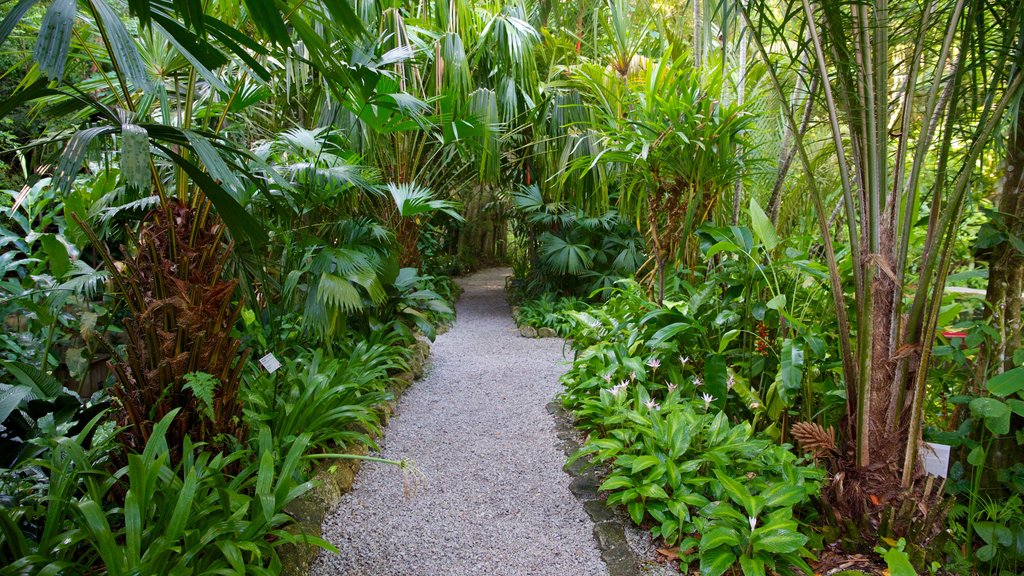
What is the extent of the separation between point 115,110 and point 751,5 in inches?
72.3

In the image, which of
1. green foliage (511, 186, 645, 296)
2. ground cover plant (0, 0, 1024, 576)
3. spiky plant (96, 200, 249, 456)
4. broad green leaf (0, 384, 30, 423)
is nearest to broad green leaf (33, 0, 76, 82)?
ground cover plant (0, 0, 1024, 576)

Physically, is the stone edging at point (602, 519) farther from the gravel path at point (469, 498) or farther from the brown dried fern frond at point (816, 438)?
the brown dried fern frond at point (816, 438)

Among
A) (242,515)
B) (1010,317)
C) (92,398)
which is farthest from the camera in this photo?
(92,398)

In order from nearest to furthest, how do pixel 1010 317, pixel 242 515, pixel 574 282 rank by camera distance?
pixel 242 515 < pixel 1010 317 < pixel 574 282

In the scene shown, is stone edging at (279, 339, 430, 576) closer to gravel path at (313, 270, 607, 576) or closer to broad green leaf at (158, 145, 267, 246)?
gravel path at (313, 270, 607, 576)

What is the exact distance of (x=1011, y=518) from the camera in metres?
1.75

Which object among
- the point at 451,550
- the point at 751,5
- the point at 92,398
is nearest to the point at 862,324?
the point at 751,5

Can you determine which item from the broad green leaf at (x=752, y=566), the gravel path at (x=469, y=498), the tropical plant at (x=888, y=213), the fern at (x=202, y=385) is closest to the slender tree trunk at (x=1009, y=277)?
the tropical plant at (x=888, y=213)

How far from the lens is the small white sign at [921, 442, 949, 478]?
1.73m

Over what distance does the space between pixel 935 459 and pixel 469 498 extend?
160 centimetres

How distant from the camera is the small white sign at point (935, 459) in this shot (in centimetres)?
173

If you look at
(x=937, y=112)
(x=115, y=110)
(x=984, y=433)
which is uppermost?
(x=937, y=112)

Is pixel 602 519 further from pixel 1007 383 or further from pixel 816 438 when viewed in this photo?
pixel 1007 383

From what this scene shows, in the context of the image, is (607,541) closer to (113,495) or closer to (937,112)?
(113,495)
